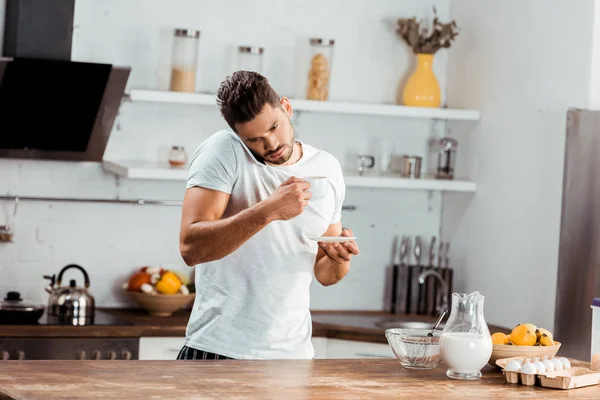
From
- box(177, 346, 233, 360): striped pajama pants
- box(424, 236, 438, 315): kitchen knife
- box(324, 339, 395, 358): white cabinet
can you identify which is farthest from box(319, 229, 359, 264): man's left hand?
box(424, 236, 438, 315): kitchen knife

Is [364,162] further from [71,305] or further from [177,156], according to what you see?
[71,305]

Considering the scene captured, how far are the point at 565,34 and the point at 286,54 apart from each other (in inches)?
53.7

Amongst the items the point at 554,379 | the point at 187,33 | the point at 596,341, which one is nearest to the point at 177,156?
the point at 187,33

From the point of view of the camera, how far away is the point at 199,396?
218cm

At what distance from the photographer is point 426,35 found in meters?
5.00

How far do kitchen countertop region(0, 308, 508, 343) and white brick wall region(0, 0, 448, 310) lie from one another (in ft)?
0.68

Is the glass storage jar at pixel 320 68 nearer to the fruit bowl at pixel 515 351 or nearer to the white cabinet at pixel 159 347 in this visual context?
the white cabinet at pixel 159 347

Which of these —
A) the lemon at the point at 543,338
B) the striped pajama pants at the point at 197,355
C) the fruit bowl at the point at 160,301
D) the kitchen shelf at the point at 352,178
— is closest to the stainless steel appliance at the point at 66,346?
the fruit bowl at the point at 160,301

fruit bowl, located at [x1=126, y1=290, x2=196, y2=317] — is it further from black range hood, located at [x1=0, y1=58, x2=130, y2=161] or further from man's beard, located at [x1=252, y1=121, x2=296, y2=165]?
man's beard, located at [x1=252, y1=121, x2=296, y2=165]

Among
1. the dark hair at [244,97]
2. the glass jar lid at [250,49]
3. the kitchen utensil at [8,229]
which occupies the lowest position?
the kitchen utensil at [8,229]

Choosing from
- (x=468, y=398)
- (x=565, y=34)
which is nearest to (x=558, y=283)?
(x=565, y=34)

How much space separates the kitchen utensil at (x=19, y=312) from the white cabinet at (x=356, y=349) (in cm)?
125

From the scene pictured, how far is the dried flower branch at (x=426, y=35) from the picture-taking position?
492 cm

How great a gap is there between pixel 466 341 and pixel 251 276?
64 cm
